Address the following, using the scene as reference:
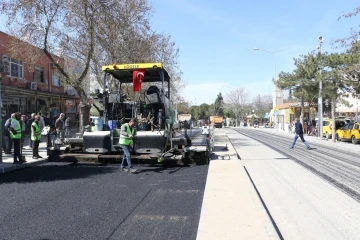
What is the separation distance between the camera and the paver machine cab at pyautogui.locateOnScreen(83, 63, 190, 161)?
10.8m

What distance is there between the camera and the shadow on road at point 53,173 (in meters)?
9.19

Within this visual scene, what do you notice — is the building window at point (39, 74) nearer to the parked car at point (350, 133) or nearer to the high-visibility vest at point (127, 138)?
the high-visibility vest at point (127, 138)

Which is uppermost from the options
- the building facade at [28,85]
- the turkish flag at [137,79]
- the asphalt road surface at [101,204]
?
the building facade at [28,85]

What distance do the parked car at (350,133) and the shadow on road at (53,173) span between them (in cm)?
1713

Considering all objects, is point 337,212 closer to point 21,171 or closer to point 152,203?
point 152,203

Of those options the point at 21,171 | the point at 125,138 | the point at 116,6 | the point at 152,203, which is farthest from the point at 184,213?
the point at 116,6

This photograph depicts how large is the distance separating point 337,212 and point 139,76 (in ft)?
21.3

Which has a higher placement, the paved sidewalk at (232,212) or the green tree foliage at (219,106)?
the green tree foliage at (219,106)

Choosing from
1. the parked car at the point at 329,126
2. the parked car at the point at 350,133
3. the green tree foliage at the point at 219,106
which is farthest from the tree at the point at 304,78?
the green tree foliage at the point at 219,106

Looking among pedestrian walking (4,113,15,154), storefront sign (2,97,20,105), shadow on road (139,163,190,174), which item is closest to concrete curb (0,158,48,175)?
pedestrian walking (4,113,15,154)

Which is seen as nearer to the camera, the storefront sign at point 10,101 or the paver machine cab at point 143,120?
the paver machine cab at point 143,120

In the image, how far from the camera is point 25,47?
18031 millimetres

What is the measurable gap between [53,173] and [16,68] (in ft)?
62.8

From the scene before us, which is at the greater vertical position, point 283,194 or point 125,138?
point 125,138
